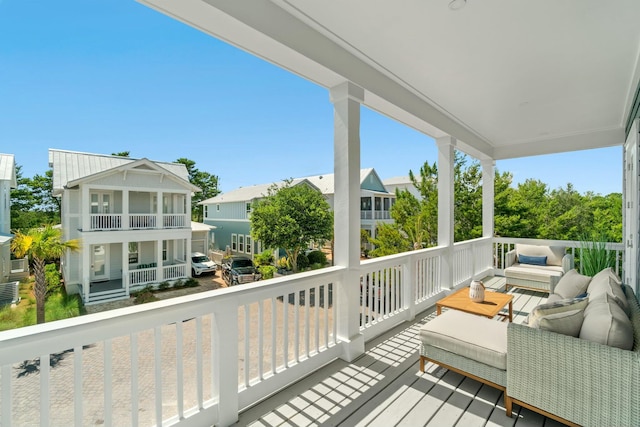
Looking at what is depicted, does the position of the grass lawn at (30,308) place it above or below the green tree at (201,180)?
below

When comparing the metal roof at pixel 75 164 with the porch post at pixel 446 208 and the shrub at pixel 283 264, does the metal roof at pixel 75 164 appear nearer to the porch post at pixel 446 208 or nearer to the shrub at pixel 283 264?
the porch post at pixel 446 208

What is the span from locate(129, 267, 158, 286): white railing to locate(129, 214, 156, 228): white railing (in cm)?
169

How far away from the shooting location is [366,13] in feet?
6.79

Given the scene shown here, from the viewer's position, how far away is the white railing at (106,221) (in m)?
4.87

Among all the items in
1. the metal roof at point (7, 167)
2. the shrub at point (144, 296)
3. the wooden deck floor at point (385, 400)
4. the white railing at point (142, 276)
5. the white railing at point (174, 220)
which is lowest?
the shrub at point (144, 296)

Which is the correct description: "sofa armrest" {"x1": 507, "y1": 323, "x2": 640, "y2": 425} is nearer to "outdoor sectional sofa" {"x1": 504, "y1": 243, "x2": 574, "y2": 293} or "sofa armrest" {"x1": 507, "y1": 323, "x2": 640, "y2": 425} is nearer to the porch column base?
the porch column base

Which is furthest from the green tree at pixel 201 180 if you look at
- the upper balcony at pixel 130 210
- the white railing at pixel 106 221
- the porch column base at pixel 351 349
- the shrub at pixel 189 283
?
the porch column base at pixel 351 349

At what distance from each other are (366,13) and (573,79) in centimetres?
277

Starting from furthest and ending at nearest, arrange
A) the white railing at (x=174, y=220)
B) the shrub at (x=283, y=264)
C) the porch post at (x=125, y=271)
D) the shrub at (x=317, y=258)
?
the shrub at (x=317, y=258), the shrub at (x=283, y=264), the white railing at (x=174, y=220), the porch post at (x=125, y=271)

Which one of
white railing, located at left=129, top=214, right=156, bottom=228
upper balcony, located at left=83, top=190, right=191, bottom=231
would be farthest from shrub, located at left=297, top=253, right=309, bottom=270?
white railing, located at left=129, top=214, right=156, bottom=228

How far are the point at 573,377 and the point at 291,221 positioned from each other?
9312 millimetres

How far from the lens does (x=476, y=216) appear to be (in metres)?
8.88

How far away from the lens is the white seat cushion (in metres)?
2.03

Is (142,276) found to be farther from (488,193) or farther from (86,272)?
(488,193)
